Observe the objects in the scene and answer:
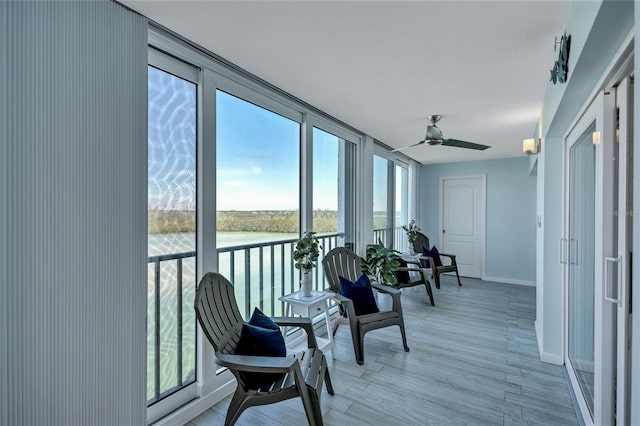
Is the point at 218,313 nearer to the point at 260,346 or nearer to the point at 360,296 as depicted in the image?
the point at 260,346

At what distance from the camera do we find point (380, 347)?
3238 millimetres

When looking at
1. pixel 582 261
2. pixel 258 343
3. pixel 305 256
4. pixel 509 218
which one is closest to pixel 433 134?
pixel 582 261

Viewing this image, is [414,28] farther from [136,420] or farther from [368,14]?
[136,420]

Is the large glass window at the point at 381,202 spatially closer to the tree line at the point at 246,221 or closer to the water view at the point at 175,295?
the tree line at the point at 246,221

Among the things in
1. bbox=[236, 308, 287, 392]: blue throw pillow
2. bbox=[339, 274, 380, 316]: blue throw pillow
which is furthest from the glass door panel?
bbox=[236, 308, 287, 392]: blue throw pillow

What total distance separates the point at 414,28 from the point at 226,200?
5.77 ft

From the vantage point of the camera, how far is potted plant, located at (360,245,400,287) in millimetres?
4035

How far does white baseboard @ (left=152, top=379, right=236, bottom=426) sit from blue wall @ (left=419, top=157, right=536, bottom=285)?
5730mm

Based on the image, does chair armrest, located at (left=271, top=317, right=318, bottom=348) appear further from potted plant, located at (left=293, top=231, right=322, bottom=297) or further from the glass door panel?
the glass door panel

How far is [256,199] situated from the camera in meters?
2.86

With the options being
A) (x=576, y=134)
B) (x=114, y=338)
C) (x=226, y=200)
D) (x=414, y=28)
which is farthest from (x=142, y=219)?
(x=576, y=134)

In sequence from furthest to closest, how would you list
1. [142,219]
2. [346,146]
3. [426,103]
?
[346,146]
[426,103]
[142,219]

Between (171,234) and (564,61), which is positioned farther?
(171,234)

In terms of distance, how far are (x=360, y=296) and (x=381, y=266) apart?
1059 millimetres
